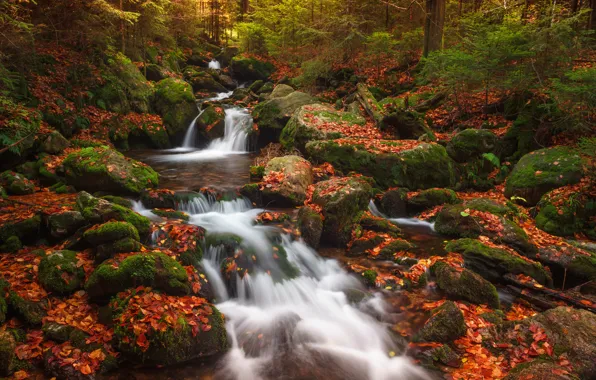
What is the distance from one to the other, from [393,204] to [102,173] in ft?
23.7

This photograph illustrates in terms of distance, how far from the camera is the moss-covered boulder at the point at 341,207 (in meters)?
7.70

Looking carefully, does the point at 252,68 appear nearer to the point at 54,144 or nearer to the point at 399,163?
the point at 54,144

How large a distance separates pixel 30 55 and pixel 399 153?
37.7ft

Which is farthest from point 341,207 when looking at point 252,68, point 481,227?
point 252,68

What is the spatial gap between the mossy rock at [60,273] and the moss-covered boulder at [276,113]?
10130mm

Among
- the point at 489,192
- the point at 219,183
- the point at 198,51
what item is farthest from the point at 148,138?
the point at 198,51

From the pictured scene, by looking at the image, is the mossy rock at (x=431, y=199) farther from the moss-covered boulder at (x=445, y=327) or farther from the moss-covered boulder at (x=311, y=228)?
the moss-covered boulder at (x=445, y=327)

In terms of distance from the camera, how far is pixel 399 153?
10.5m

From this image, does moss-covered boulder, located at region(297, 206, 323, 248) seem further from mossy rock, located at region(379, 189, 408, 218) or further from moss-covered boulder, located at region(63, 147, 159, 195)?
moss-covered boulder, located at region(63, 147, 159, 195)

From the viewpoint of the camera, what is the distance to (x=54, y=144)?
967cm

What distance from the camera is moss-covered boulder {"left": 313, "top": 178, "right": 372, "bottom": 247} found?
7.70 m

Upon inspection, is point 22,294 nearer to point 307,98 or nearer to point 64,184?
point 64,184

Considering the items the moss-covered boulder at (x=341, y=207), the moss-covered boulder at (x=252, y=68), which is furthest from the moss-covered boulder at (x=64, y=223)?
the moss-covered boulder at (x=252, y=68)

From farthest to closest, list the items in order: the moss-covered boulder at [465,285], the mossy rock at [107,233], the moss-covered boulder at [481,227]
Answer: the moss-covered boulder at [481,227]
the moss-covered boulder at [465,285]
the mossy rock at [107,233]
